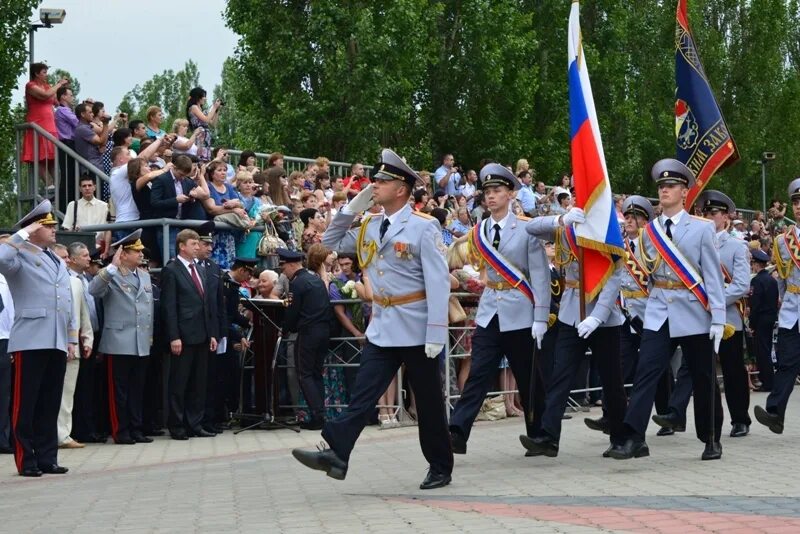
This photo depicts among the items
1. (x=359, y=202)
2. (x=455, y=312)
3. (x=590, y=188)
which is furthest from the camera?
(x=455, y=312)

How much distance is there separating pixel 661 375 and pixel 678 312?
50 centimetres

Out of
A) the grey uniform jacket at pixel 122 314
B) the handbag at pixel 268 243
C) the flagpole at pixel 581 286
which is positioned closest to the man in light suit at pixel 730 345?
the flagpole at pixel 581 286

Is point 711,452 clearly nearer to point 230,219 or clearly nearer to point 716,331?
point 716,331

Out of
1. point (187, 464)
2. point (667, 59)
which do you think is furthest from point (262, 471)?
point (667, 59)

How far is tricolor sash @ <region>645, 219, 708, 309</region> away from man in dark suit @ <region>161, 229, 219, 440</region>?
17.3 ft

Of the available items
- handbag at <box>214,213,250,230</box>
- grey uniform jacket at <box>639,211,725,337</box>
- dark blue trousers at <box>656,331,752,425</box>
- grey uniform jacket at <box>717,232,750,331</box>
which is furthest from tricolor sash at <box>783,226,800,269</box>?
handbag at <box>214,213,250,230</box>

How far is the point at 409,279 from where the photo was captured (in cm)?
993

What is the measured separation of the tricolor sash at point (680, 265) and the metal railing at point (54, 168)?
8.55 meters

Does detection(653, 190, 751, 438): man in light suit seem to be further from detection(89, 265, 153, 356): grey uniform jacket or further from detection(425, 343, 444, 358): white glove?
detection(89, 265, 153, 356): grey uniform jacket

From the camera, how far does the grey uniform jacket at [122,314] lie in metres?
14.4

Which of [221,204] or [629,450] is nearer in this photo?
[629,450]

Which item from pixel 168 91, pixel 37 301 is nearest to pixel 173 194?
pixel 37 301

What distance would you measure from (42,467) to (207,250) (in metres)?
3.72

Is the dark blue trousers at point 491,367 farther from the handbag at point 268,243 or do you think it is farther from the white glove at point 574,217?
the handbag at point 268,243
